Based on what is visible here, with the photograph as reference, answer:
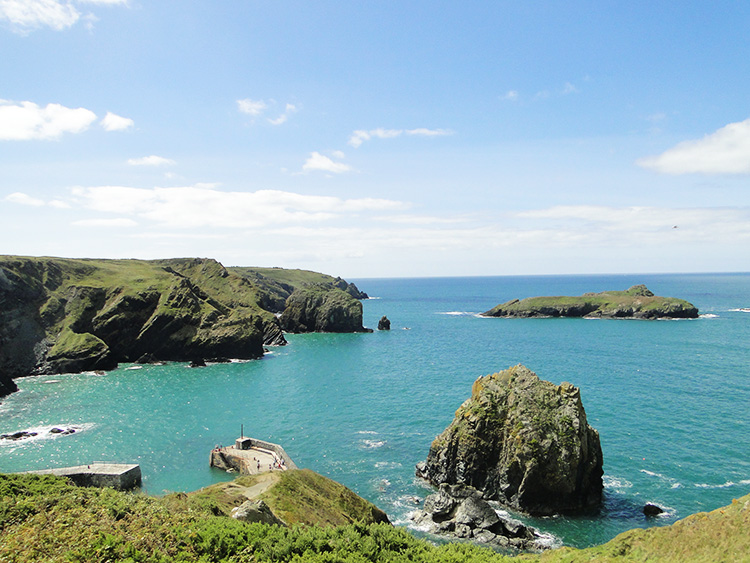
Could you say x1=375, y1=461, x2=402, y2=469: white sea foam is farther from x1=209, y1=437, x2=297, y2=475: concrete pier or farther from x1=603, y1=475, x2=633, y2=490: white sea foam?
x1=603, y1=475, x2=633, y2=490: white sea foam

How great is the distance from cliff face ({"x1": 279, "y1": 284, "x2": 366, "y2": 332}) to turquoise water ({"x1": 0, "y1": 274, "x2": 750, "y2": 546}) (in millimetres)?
31787

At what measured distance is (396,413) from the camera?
64375 millimetres

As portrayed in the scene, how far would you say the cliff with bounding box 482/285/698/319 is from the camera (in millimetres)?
162000

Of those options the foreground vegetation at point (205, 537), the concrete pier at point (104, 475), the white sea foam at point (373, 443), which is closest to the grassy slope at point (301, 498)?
the foreground vegetation at point (205, 537)

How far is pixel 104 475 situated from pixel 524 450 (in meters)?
37.1

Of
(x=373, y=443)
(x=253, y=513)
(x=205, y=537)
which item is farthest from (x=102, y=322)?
(x=205, y=537)

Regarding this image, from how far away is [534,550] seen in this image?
32.6 m

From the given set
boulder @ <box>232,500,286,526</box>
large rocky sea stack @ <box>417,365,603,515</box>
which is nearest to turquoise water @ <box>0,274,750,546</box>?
large rocky sea stack @ <box>417,365,603,515</box>

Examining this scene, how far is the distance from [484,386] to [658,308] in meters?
148

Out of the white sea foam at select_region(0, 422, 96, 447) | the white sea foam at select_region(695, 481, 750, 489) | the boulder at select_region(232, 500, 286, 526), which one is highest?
the boulder at select_region(232, 500, 286, 526)

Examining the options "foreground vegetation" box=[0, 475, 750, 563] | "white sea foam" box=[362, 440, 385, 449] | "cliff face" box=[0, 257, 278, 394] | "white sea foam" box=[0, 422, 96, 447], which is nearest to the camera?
"foreground vegetation" box=[0, 475, 750, 563]

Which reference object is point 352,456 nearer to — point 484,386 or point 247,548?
point 484,386

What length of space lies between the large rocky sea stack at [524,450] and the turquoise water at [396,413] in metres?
2.30

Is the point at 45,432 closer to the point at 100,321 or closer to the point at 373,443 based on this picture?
the point at 373,443
